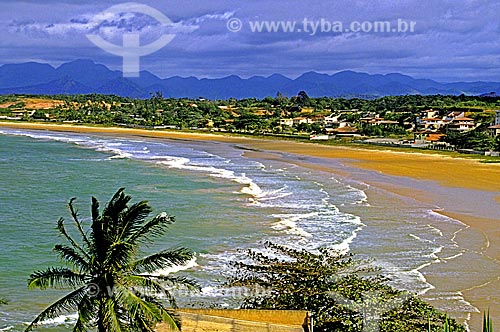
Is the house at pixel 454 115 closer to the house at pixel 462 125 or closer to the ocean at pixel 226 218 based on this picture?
the house at pixel 462 125

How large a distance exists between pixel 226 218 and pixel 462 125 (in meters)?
63.2

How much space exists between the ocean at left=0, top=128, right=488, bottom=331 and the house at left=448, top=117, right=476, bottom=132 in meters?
36.7

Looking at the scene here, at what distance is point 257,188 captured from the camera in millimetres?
39844

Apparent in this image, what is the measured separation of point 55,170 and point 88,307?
42.8 meters

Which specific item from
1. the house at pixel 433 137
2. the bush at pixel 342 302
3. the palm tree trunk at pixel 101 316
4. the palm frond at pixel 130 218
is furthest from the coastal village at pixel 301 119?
the palm tree trunk at pixel 101 316

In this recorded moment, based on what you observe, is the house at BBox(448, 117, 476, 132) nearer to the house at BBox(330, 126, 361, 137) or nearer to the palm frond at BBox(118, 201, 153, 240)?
the house at BBox(330, 126, 361, 137)

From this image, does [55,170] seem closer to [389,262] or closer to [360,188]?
[360,188]

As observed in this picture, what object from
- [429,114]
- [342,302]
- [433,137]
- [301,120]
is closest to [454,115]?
[429,114]

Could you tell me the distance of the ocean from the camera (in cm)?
2003

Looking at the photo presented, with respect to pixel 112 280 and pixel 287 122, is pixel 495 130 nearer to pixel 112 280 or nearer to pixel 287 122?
pixel 287 122

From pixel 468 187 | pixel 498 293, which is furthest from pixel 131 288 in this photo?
pixel 468 187

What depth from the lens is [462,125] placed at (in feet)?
282

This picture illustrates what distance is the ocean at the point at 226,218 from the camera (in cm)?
2003

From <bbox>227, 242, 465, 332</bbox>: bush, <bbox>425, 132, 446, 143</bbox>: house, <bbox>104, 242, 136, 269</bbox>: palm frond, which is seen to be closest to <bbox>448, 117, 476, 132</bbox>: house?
<bbox>425, 132, 446, 143</bbox>: house
